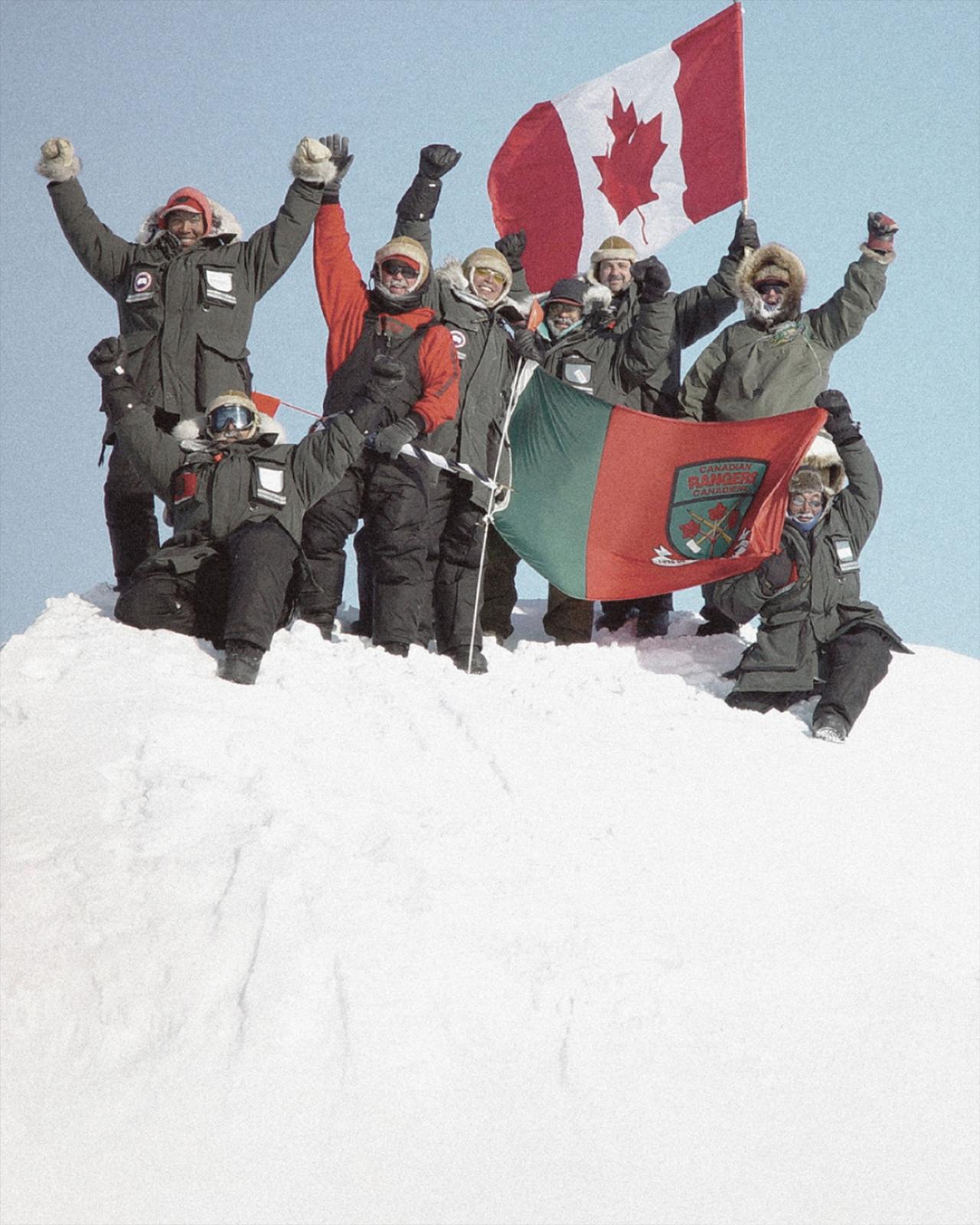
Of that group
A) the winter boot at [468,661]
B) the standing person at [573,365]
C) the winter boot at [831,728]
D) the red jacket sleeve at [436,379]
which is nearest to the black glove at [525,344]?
the standing person at [573,365]

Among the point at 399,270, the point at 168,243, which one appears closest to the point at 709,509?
the point at 399,270

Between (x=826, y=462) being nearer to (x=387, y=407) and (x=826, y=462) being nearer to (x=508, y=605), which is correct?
(x=508, y=605)

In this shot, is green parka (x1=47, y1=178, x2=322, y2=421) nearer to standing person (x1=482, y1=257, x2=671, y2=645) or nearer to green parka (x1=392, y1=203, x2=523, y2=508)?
green parka (x1=392, y1=203, x2=523, y2=508)

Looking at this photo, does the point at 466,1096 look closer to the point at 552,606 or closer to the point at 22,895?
the point at 22,895

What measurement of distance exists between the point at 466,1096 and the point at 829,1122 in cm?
108

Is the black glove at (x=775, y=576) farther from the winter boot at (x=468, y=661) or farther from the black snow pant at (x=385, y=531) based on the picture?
the black snow pant at (x=385, y=531)

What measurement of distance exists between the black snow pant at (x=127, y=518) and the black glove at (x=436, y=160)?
2196 millimetres

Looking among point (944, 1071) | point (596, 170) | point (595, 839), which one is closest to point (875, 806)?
point (595, 839)

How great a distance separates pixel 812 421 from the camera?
834 cm

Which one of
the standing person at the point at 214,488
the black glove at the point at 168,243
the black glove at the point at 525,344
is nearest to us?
the standing person at the point at 214,488

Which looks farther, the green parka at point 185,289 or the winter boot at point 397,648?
the green parka at point 185,289

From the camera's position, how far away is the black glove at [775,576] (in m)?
8.16

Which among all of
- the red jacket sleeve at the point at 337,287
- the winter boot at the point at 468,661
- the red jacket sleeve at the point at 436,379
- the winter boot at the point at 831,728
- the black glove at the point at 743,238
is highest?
the black glove at the point at 743,238

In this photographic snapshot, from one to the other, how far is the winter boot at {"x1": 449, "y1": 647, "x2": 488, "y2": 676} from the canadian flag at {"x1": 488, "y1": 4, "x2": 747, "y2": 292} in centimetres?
316
